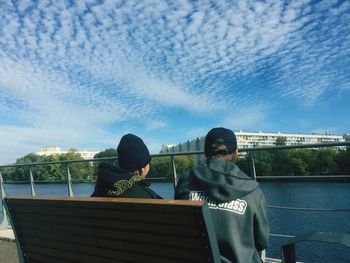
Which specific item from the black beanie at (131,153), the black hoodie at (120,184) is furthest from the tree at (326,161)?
the black hoodie at (120,184)

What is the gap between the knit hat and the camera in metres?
2.42

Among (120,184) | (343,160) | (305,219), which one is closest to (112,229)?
(120,184)

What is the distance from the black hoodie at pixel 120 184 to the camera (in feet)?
7.20

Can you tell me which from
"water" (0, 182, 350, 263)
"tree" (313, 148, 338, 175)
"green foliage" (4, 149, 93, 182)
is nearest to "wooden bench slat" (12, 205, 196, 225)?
"tree" (313, 148, 338, 175)

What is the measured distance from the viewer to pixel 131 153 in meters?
2.46

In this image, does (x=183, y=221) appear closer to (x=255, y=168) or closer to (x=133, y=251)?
(x=133, y=251)

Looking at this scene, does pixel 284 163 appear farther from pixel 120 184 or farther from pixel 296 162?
pixel 120 184

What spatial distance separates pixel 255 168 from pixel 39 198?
113 inches

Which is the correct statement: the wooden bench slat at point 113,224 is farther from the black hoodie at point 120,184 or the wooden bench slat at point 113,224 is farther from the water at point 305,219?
the water at point 305,219

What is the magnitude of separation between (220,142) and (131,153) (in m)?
0.57

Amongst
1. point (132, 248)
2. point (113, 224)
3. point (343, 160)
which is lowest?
point (132, 248)

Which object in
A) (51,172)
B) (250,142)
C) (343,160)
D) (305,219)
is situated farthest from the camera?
(305,219)

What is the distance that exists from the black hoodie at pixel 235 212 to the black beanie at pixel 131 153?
0.44 meters

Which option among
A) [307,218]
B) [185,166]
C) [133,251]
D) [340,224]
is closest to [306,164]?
[185,166]
